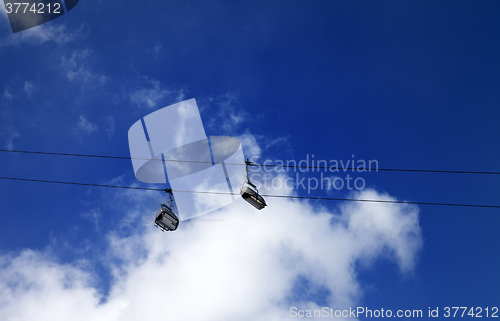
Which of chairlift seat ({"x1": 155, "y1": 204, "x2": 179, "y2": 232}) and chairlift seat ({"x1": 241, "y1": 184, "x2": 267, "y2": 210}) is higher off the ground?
chairlift seat ({"x1": 241, "y1": 184, "x2": 267, "y2": 210})

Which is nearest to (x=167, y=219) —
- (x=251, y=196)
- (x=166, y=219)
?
(x=166, y=219)

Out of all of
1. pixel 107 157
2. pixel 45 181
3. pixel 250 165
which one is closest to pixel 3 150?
pixel 45 181

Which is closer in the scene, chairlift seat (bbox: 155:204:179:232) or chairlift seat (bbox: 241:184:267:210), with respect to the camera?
chairlift seat (bbox: 241:184:267:210)

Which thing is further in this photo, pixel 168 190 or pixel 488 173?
pixel 168 190

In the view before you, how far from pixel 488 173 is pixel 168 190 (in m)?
12.3

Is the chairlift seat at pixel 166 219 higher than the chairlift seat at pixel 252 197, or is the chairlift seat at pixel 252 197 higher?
the chairlift seat at pixel 252 197

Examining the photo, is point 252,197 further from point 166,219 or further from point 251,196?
point 166,219

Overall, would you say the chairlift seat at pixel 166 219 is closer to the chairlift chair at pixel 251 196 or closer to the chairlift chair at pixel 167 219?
the chairlift chair at pixel 167 219

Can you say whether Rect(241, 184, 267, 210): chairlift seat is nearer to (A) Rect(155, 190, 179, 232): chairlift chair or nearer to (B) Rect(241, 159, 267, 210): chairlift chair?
(B) Rect(241, 159, 267, 210): chairlift chair

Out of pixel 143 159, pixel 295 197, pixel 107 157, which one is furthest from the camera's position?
pixel 143 159

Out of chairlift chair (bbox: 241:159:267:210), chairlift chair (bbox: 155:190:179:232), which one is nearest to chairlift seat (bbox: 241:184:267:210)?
chairlift chair (bbox: 241:159:267:210)

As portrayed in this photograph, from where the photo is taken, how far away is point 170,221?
14297mm

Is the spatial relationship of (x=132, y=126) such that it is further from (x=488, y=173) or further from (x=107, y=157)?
(x=488, y=173)

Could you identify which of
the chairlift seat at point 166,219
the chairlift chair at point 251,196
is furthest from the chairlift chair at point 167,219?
the chairlift chair at point 251,196
